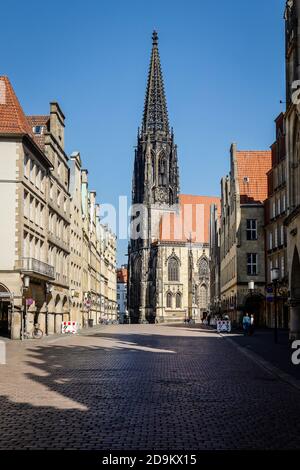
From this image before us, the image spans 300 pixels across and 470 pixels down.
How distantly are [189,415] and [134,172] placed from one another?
5200 inches

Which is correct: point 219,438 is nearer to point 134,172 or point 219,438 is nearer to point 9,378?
point 9,378

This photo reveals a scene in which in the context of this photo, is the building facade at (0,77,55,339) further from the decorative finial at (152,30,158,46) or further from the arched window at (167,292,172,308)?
the decorative finial at (152,30,158,46)

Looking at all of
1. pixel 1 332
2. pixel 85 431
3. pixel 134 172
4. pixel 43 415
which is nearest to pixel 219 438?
pixel 85 431

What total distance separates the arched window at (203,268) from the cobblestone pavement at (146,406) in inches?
4495

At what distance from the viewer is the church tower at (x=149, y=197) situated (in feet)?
450

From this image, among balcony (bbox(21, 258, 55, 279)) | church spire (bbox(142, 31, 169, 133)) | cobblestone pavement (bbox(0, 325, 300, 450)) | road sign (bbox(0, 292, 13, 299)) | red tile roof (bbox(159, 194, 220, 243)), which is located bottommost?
cobblestone pavement (bbox(0, 325, 300, 450))

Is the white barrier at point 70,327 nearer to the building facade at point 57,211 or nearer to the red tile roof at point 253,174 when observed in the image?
the building facade at point 57,211

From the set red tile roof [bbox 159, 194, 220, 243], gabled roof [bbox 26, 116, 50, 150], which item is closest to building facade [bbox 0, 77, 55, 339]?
gabled roof [bbox 26, 116, 50, 150]

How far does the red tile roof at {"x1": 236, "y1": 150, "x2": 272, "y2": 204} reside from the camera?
62156mm

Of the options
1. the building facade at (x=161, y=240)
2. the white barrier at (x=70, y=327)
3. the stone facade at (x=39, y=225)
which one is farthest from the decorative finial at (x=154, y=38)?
the white barrier at (x=70, y=327)

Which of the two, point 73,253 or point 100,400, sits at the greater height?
point 73,253

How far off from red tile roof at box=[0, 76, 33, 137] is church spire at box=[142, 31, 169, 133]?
334 ft

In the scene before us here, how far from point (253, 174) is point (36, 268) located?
27856mm
